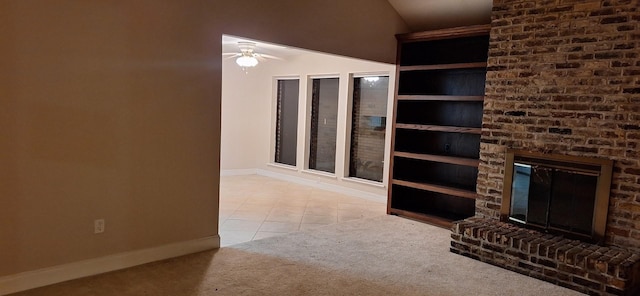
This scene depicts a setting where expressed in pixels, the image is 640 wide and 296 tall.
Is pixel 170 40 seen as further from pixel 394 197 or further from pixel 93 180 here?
pixel 394 197

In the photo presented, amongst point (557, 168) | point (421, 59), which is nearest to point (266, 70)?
point (421, 59)

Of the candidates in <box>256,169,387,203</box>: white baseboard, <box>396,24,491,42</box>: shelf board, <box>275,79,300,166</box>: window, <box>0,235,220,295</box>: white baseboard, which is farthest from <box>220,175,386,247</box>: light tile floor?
<box>396,24,491,42</box>: shelf board

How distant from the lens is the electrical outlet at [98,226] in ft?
10.2

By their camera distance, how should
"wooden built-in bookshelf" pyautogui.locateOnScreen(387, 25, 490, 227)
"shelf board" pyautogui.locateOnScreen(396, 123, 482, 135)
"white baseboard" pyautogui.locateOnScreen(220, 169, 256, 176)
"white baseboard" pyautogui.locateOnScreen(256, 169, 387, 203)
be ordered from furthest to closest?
"white baseboard" pyautogui.locateOnScreen(220, 169, 256, 176) → "white baseboard" pyautogui.locateOnScreen(256, 169, 387, 203) → "wooden built-in bookshelf" pyautogui.locateOnScreen(387, 25, 490, 227) → "shelf board" pyautogui.locateOnScreen(396, 123, 482, 135)

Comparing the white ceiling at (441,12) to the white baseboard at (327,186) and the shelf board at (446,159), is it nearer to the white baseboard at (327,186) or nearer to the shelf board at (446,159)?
the shelf board at (446,159)

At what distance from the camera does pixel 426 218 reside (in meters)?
4.95

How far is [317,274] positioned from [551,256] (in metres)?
1.89

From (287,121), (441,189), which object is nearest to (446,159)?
(441,189)

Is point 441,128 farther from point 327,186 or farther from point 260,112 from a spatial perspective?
point 260,112

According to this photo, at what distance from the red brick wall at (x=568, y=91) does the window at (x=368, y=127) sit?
2188mm

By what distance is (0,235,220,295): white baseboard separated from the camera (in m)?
2.80

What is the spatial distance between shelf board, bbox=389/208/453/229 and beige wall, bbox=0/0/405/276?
8.15 ft

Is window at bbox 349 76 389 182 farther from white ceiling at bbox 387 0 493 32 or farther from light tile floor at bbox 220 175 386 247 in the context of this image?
white ceiling at bbox 387 0 493 32

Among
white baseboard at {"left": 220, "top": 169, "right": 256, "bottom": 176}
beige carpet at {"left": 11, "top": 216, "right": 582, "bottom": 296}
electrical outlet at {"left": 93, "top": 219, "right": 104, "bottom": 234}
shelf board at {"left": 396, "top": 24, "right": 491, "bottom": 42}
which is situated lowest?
beige carpet at {"left": 11, "top": 216, "right": 582, "bottom": 296}
